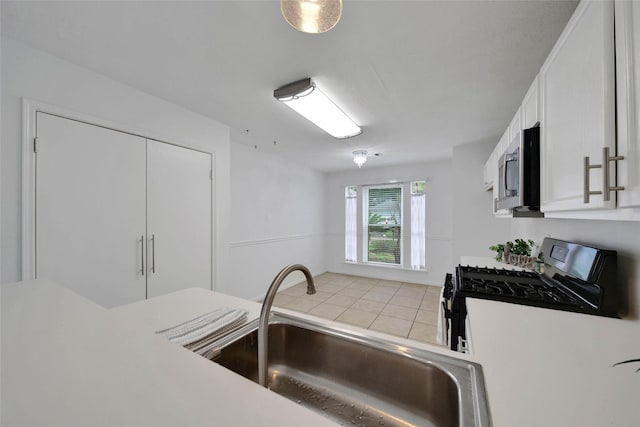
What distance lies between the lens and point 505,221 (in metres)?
3.09

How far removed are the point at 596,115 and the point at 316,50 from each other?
1319 millimetres

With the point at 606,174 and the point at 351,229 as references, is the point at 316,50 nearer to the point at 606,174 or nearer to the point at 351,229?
the point at 606,174

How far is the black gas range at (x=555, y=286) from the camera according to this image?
1.11 meters

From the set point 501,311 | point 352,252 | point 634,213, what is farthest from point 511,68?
point 352,252

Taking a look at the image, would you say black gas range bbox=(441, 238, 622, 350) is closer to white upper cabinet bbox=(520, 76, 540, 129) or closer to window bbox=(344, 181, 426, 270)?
white upper cabinet bbox=(520, 76, 540, 129)

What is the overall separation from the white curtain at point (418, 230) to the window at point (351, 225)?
1.17 metres

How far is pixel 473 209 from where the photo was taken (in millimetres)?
3262

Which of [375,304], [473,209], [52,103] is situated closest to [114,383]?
[52,103]

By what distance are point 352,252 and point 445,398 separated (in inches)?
174

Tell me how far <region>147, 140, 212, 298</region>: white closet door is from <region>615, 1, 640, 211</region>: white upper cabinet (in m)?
2.65

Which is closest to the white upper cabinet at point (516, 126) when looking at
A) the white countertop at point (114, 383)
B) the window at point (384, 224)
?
the white countertop at point (114, 383)

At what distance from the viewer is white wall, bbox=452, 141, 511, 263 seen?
10.3ft

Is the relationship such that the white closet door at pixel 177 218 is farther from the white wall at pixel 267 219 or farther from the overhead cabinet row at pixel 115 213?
the white wall at pixel 267 219

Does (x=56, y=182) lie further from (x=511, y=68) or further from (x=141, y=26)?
(x=511, y=68)
